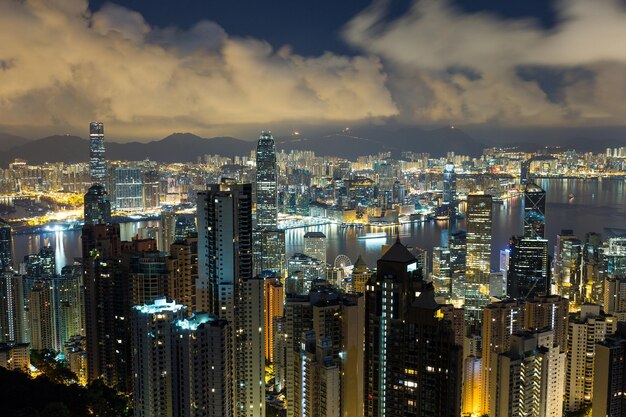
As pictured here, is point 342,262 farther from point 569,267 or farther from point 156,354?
point 156,354

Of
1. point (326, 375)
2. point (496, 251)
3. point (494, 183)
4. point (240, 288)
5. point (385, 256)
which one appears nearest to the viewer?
point (385, 256)

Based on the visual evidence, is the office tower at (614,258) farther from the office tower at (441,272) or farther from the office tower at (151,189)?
the office tower at (151,189)

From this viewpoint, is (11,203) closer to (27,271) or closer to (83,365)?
(27,271)

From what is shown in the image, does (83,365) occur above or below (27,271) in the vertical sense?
below

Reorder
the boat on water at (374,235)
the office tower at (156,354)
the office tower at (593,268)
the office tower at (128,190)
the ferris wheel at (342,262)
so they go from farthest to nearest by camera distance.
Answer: the office tower at (128,190) < the boat on water at (374,235) < the ferris wheel at (342,262) < the office tower at (593,268) < the office tower at (156,354)

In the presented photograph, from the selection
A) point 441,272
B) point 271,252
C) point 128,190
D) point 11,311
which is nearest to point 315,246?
point 271,252

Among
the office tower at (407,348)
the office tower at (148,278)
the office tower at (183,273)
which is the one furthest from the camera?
the office tower at (183,273)

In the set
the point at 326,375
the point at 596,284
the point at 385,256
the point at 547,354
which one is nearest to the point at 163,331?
the point at 326,375

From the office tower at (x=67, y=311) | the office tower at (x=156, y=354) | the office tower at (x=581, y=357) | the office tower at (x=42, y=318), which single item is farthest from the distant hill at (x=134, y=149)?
the office tower at (x=581, y=357)
